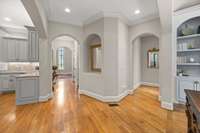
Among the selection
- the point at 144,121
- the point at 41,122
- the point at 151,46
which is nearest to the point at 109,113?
the point at 144,121

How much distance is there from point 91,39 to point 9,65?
158 inches

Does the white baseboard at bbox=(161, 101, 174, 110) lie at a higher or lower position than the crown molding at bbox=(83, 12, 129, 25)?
lower

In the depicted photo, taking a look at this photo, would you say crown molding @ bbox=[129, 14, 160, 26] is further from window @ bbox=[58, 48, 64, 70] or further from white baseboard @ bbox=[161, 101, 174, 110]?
window @ bbox=[58, 48, 64, 70]

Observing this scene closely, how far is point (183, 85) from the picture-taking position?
11.3 feet

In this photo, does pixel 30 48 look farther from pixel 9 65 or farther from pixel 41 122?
pixel 41 122

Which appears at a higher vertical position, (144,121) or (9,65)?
(9,65)

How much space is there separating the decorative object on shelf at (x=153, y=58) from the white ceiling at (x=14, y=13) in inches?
245

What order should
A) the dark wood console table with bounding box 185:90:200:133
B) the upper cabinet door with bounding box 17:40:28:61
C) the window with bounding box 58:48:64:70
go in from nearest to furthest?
the dark wood console table with bounding box 185:90:200:133, the upper cabinet door with bounding box 17:40:28:61, the window with bounding box 58:48:64:70

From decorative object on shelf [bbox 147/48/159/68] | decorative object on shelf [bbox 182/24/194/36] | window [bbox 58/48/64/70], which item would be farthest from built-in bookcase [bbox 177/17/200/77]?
window [bbox 58/48/64/70]

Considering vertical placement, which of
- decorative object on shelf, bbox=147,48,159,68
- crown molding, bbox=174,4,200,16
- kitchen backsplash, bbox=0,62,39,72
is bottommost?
kitchen backsplash, bbox=0,62,39,72

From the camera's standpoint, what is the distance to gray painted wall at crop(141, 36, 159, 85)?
6.95m

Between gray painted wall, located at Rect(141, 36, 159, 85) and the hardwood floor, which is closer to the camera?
the hardwood floor

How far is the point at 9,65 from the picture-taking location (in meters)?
5.79

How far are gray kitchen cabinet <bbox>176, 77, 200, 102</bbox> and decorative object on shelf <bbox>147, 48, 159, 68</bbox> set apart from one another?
11.9ft
